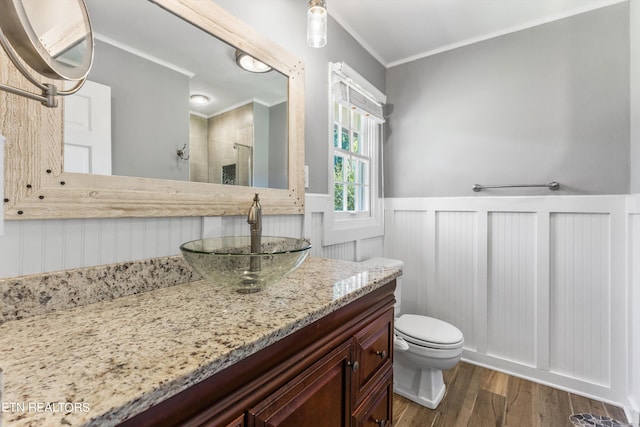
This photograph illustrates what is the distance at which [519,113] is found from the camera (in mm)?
2004

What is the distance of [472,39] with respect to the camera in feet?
7.09

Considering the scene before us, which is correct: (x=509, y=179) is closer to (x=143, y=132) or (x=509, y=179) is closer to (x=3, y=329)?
(x=143, y=132)

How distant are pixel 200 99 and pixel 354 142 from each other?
1.43 metres

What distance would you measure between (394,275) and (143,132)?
3.40ft

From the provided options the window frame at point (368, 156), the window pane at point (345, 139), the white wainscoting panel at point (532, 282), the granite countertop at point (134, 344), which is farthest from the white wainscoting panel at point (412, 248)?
the granite countertop at point (134, 344)

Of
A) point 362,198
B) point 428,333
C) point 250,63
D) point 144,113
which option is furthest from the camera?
point 362,198

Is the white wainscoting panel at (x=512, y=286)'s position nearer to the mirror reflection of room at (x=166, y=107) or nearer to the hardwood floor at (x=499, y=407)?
the hardwood floor at (x=499, y=407)

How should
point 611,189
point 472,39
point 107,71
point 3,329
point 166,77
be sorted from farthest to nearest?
point 472,39 → point 611,189 → point 166,77 → point 107,71 → point 3,329

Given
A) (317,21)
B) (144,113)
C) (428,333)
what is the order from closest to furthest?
1. (144,113)
2. (317,21)
3. (428,333)

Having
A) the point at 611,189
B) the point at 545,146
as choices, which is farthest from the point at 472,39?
the point at 611,189

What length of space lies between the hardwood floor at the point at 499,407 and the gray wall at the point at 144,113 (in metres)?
1.78

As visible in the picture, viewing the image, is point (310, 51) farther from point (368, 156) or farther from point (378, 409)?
point (378, 409)

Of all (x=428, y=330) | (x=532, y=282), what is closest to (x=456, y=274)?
(x=532, y=282)

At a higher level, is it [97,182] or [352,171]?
[352,171]
